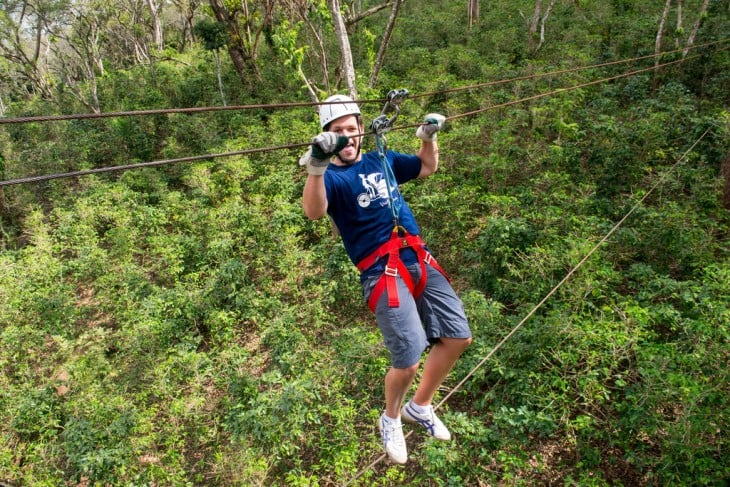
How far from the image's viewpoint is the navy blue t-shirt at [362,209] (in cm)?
235

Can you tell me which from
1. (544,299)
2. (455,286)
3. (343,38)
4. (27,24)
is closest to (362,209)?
(544,299)

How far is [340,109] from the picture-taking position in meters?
2.46

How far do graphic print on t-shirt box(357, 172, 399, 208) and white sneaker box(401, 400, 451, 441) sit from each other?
4.31 ft

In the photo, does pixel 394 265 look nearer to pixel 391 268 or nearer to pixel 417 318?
pixel 391 268

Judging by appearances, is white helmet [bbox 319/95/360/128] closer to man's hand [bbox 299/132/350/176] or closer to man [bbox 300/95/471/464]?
man [bbox 300/95/471/464]

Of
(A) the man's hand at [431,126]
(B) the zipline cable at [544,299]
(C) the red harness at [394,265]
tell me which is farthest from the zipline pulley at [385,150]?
(B) the zipline cable at [544,299]

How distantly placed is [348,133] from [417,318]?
1143mm

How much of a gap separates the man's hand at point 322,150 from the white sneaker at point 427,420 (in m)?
1.59

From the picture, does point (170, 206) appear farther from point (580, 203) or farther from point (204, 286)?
point (580, 203)

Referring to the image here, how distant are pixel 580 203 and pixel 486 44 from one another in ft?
28.1

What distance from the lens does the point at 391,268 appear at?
2270 millimetres

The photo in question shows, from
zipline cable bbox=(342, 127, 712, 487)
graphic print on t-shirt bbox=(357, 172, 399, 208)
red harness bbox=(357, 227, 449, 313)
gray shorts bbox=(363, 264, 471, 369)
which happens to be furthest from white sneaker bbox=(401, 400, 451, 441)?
graphic print on t-shirt bbox=(357, 172, 399, 208)

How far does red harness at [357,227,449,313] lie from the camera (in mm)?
2252

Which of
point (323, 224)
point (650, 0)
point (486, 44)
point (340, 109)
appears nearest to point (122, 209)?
point (323, 224)
